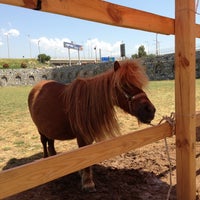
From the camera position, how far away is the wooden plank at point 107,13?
1.44 meters

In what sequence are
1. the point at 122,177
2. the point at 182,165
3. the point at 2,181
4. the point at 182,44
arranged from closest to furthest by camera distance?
the point at 2,181, the point at 182,44, the point at 182,165, the point at 122,177

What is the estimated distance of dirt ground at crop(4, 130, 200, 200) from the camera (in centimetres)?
291

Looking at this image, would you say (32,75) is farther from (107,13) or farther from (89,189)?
(107,13)

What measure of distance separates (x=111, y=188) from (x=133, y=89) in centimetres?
118

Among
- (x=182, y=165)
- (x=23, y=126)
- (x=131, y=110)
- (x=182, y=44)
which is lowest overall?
(x=23, y=126)

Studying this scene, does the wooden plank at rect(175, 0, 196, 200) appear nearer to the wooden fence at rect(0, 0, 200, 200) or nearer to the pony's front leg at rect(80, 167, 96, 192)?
the wooden fence at rect(0, 0, 200, 200)

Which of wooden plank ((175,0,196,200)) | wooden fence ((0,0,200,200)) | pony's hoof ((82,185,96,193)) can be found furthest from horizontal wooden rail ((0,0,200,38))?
pony's hoof ((82,185,96,193))

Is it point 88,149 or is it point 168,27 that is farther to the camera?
point 168,27

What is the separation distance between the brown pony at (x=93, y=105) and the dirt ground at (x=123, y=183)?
0.19 m

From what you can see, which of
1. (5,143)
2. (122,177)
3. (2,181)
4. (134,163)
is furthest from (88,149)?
(5,143)

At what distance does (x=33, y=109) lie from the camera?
12.4 feet

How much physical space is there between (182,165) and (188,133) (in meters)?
0.28

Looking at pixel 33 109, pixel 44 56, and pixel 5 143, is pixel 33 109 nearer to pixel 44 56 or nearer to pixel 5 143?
pixel 5 143

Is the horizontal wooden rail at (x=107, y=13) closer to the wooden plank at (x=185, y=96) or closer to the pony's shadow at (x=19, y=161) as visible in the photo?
the wooden plank at (x=185, y=96)
